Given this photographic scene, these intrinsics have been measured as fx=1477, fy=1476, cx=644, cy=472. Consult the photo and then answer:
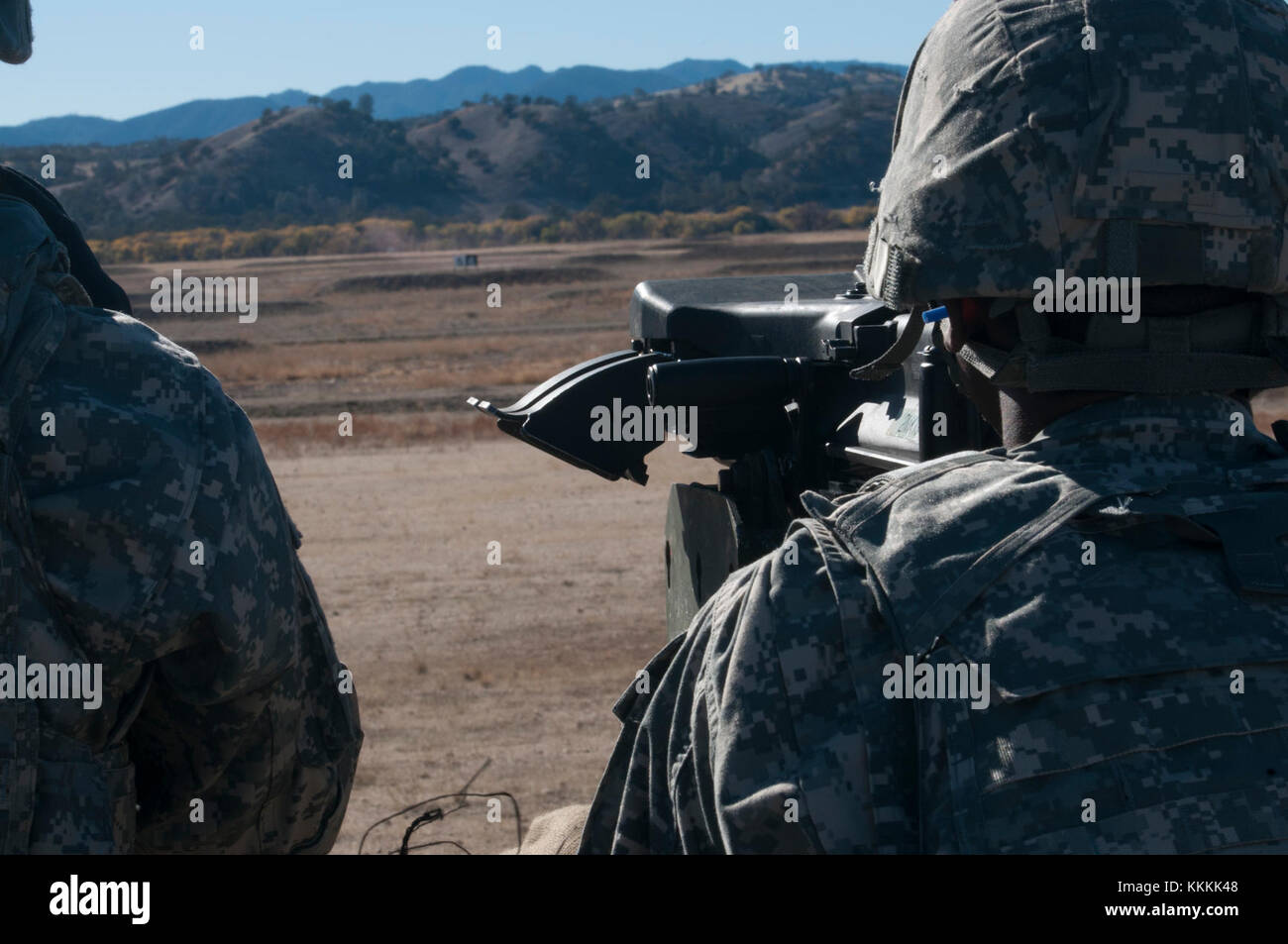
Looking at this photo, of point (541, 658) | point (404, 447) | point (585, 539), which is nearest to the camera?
point (541, 658)

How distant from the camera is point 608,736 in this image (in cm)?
749

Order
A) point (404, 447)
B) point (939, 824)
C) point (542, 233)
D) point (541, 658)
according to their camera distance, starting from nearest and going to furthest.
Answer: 1. point (939, 824)
2. point (541, 658)
3. point (404, 447)
4. point (542, 233)

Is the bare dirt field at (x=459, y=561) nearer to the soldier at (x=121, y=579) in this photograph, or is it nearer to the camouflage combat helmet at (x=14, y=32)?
the soldier at (x=121, y=579)

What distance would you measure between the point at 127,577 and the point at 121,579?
1cm

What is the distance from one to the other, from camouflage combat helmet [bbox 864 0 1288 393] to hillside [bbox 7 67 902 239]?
226 feet

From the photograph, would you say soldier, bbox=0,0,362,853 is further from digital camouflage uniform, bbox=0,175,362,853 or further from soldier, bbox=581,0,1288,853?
soldier, bbox=581,0,1288,853

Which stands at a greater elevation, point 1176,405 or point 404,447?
point 1176,405

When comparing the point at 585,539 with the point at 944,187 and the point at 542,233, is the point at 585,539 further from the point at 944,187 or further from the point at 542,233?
the point at 542,233

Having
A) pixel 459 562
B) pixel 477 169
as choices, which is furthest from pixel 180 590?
pixel 477 169

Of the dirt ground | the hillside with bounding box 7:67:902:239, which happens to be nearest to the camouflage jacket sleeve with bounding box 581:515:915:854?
the dirt ground

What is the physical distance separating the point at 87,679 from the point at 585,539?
887 cm

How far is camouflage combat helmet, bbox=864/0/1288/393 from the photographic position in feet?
6.15
